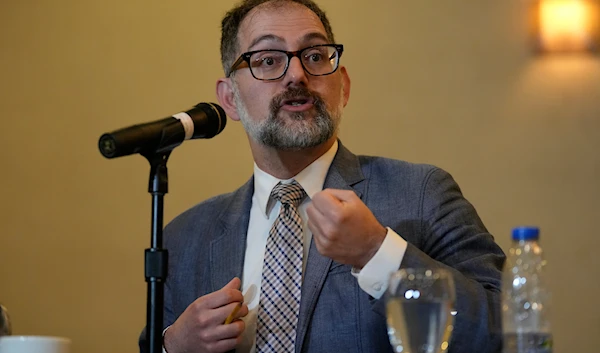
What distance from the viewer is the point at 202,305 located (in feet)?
6.18

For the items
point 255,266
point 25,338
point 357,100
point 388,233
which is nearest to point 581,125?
point 357,100

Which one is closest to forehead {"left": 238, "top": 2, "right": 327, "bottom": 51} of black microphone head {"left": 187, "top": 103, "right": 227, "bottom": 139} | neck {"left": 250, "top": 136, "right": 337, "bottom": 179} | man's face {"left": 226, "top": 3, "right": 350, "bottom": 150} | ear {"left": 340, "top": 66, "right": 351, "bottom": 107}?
man's face {"left": 226, "top": 3, "right": 350, "bottom": 150}

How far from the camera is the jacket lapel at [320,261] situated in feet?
6.66

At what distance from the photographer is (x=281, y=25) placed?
2.30 metres

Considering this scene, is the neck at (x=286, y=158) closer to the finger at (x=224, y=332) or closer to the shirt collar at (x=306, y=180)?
the shirt collar at (x=306, y=180)

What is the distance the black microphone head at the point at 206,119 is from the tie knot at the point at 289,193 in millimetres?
589

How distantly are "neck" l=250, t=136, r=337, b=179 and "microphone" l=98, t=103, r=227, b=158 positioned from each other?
0.66 m

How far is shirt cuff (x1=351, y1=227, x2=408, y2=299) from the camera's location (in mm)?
1645

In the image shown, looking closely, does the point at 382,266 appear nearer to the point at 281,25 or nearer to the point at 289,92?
the point at 289,92

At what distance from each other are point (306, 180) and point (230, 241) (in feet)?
0.87

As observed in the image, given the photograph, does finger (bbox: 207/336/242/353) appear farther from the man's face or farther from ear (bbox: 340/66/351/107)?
ear (bbox: 340/66/351/107)

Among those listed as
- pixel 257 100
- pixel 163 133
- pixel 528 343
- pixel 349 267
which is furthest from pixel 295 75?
pixel 528 343

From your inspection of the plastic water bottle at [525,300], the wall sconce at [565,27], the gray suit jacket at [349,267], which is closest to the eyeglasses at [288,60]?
the gray suit jacket at [349,267]

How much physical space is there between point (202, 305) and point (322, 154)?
2.03ft
